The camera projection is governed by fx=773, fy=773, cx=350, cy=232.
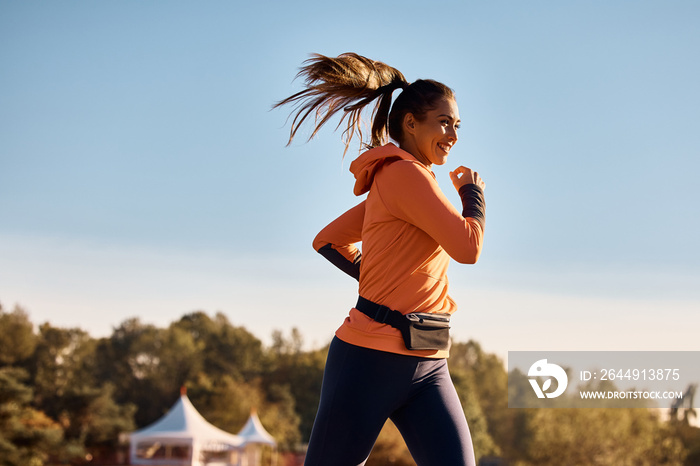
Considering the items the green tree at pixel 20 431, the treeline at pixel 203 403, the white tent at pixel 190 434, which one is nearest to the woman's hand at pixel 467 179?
the white tent at pixel 190 434

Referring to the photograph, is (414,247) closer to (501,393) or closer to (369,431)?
(369,431)

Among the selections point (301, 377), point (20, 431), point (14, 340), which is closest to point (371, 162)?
point (20, 431)

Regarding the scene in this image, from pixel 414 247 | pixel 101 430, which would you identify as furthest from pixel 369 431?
pixel 101 430

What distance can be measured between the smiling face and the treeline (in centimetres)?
3735

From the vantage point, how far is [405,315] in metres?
2.30

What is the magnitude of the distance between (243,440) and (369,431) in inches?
1203

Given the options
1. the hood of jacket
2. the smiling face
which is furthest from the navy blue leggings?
the smiling face

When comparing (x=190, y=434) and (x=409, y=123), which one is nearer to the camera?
(x=409, y=123)

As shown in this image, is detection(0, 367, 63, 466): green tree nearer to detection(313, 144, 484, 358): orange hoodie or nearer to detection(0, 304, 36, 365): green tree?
detection(0, 304, 36, 365): green tree

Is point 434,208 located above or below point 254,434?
above

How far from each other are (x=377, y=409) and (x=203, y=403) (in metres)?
45.6

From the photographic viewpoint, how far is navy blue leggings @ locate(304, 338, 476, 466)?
2.29m

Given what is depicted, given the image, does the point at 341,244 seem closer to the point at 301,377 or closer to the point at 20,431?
the point at 20,431

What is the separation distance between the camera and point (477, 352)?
59.4 metres
